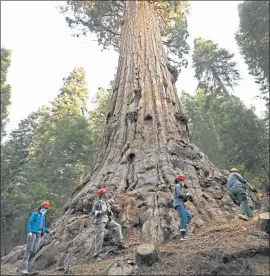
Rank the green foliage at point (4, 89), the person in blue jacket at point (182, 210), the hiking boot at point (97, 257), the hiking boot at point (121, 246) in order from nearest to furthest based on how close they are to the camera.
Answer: the hiking boot at point (97, 257) → the hiking boot at point (121, 246) → the person in blue jacket at point (182, 210) → the green foliage at point (4, 89)

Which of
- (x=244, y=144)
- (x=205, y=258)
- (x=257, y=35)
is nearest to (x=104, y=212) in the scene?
(x=205, y=258)

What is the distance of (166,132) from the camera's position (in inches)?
282

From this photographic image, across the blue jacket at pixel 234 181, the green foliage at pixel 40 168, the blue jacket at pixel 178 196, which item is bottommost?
the blue jacket at pixel 178 196

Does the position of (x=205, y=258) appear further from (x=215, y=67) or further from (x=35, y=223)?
(x=215, y=67)

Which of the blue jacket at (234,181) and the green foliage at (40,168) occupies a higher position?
the green foliage at (40,168)

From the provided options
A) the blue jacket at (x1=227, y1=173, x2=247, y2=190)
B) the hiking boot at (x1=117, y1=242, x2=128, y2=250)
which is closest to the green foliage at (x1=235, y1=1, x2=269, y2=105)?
the blue jacket at (x1=227, y1=173, x2=247, y2=190)

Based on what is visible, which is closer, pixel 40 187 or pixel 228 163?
pixel 40 187

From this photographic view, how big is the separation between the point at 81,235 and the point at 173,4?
16036mm

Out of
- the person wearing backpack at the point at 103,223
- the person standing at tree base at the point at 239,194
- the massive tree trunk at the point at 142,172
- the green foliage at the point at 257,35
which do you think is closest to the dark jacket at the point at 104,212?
the person wearing backpack at the point at 103,223

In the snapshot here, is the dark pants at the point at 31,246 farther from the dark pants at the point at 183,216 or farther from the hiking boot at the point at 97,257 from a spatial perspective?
the dark pants at the point at 183,216

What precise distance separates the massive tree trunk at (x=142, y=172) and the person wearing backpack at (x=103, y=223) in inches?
5.9

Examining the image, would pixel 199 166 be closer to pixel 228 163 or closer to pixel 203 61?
pixel 228 163

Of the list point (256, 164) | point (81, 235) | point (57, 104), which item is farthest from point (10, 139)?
point (81, 235)

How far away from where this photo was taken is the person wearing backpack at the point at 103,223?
14.7 feet
